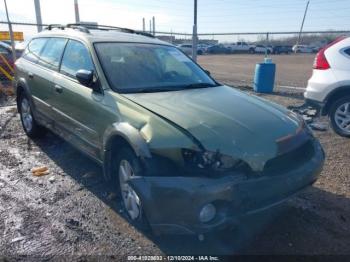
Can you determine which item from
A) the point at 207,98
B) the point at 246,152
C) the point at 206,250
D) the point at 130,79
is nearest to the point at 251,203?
the point at 246,152

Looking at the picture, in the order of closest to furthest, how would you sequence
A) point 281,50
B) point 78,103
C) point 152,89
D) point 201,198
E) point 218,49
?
point 201,198 → point 152,89 → point 78,103 → point 281,50 → point 218,49

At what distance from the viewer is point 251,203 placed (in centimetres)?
Answer: 253

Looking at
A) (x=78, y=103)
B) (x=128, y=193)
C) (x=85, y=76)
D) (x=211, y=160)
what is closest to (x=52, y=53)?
(x=78, y=103)

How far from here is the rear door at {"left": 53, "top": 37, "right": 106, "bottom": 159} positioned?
353 cm

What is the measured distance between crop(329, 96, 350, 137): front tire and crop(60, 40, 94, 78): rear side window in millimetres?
4301

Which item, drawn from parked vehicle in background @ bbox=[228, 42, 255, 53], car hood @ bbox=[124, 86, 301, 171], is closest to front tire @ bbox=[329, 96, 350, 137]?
car hood @ bbox=[124, 86, 301, 171]

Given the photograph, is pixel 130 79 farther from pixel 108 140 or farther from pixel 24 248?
pixel 24 248

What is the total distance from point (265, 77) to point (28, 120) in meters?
6.80

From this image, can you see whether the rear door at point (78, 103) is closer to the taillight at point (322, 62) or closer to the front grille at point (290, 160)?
the front grille at point (290, 160)

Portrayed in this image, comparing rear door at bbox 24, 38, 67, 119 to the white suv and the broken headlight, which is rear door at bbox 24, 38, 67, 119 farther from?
the white suv

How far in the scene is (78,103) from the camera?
3799 millimetres

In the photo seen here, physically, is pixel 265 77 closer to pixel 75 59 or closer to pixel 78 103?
pixel 75 59

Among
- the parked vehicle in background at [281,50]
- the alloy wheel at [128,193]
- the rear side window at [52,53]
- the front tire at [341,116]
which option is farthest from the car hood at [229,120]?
the parked vehicle in background at [281,50]

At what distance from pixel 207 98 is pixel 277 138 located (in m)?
0.94
